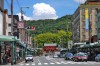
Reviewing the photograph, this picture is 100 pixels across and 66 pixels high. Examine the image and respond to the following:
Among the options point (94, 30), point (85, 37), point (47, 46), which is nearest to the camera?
point (94, 30)

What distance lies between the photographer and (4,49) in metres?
69.7

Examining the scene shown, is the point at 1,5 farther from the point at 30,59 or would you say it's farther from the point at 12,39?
the point at 12,39

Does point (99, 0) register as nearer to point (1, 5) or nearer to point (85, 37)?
point (85, 37)

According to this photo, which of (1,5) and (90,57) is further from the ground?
(1,5)

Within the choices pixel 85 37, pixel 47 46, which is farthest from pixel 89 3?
pixel 47 46

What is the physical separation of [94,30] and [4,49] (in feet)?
216

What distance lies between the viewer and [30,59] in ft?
242

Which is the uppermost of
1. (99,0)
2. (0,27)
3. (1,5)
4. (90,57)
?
(99,0)

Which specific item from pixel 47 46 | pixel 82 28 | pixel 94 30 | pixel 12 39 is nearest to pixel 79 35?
pixel 82 28

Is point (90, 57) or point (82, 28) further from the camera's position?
point (82, 28)

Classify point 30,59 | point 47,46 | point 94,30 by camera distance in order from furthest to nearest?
1. point 47,46
2. point 94,30
3. point 30,59

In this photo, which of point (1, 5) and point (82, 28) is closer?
point (1, 5)

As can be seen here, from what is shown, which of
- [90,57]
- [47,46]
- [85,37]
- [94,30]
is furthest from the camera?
[47,46]

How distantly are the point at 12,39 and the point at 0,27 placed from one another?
17.1 meters
